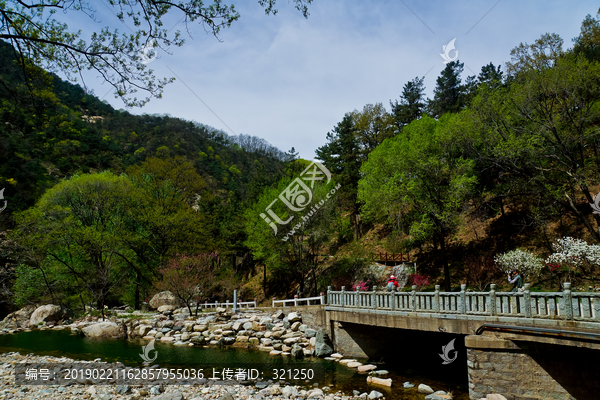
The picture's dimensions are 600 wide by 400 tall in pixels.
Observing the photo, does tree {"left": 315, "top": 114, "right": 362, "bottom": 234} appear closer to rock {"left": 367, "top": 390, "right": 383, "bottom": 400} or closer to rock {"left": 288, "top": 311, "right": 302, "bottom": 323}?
rock {"left": 288, "top": 311, "right": 302, "bottom": 323}

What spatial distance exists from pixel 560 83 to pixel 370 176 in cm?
1318

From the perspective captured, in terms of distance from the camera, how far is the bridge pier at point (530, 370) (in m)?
8.15

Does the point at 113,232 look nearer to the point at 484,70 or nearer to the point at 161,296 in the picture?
the point at 161,296

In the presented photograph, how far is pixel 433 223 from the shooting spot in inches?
942

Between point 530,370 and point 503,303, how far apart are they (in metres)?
1.73

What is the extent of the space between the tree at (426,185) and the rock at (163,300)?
1836 centimetres

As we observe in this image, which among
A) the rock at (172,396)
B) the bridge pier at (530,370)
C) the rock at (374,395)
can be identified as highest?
the bridge pier at (530,370)

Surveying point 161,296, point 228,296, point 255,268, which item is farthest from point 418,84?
point 161,296

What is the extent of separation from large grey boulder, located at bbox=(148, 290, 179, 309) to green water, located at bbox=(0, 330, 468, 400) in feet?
26.7

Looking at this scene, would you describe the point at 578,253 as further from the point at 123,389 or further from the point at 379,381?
the point at 123,389

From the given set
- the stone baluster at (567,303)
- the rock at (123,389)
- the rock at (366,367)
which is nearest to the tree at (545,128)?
the stone baluster at (567,303)
